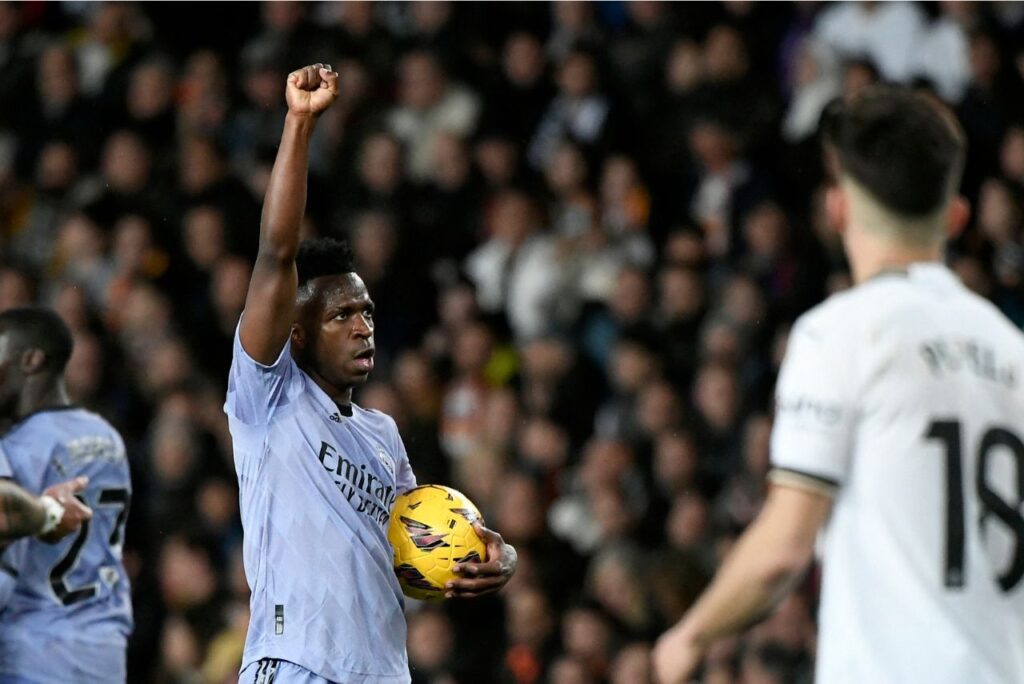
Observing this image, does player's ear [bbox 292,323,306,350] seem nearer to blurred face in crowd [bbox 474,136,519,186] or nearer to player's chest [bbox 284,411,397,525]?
player's chest [bbox 284,411,397,525]

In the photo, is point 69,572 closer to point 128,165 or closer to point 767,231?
point 767,231

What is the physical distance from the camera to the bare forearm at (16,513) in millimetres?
5078

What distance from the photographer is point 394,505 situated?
17.4ft

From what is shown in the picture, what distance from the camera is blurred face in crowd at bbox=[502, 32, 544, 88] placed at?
34.9 feet

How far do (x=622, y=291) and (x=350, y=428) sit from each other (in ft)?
14.2

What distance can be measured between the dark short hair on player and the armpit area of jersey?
22.7 inches

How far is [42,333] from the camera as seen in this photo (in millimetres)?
6363

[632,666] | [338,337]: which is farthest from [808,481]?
[632,666]

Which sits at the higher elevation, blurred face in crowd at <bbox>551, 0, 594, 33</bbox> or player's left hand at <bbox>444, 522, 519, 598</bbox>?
blurred face in crowd at <bbox>551, 0, 594, 33</bbox>

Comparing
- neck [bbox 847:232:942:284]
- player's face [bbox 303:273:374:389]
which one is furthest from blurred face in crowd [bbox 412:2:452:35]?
neck [bbox 847:232:942:284]

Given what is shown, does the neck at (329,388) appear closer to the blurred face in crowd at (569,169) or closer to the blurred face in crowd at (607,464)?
the blurred face in crowd at (607,464)

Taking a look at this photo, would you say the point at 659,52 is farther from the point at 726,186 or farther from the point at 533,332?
the point at 533,332

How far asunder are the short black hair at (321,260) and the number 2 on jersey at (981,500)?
8.57 ft

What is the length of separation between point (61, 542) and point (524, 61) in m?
5.43
